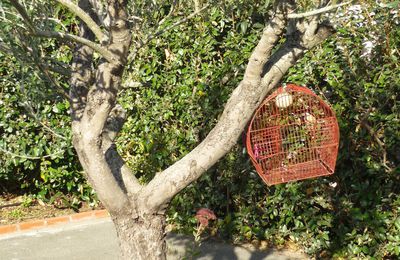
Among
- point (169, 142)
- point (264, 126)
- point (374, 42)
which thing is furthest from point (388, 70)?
point (169, 142)

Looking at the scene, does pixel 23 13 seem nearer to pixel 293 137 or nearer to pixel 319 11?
pixel 319 11

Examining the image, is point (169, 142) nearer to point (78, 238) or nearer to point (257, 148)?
point (78, 238)

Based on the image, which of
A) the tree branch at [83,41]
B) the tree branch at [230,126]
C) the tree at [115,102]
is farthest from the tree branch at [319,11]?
the tree branch at [83,41]

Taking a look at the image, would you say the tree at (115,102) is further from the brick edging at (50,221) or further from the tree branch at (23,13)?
the brick edging at (50,221)

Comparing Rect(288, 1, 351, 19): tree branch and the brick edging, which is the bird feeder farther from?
the brick edging

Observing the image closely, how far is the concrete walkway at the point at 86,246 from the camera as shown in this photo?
655cm

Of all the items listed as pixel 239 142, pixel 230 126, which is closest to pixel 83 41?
pixel 230 126

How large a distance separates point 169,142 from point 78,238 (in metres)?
1.53

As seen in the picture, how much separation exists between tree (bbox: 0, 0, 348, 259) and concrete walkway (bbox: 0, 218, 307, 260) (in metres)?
2.43

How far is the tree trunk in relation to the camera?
393cm

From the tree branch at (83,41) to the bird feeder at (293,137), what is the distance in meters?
1.51

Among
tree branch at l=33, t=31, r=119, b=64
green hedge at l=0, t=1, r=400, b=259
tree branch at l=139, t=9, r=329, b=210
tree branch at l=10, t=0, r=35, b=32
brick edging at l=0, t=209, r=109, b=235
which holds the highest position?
tree branch at l=10, t=0, r=35, b=32

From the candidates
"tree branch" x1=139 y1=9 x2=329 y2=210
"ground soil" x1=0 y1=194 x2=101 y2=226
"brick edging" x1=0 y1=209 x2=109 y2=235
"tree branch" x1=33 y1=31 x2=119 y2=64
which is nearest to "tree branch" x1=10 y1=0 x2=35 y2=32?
"tree branch" x1=33 y1=31 x2=119 y2=64

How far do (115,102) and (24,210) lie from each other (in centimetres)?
467
